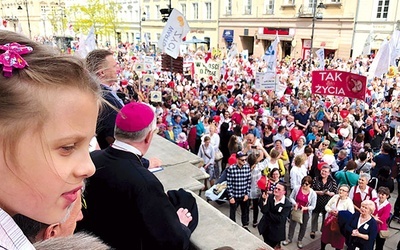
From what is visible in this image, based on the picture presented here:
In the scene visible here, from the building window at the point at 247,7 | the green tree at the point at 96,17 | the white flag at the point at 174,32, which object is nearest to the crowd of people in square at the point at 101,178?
the white flag at the point at 174,32

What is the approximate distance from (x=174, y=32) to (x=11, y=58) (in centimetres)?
1102

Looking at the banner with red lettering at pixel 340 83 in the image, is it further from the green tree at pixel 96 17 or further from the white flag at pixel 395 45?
the green tree at pixel 96 17

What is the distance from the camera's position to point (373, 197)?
5.80 metres

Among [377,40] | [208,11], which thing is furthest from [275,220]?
[208,11]

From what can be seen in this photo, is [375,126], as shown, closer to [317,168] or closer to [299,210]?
[317,168]

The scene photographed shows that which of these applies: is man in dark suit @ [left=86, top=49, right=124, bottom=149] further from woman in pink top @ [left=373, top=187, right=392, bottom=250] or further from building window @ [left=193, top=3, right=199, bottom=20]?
building window @ [left=193, top=3, right=199, bottom=20]

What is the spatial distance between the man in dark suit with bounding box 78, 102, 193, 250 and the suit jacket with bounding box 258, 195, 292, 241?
12.4 feet

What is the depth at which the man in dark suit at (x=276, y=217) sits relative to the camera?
5.48m

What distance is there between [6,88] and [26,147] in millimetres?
126

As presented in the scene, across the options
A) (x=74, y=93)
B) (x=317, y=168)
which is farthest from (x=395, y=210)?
(x=74, y=93)

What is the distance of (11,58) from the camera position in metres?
0.67

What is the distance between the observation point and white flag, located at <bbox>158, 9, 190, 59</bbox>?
11188 millimetres

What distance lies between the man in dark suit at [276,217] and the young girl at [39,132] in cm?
511

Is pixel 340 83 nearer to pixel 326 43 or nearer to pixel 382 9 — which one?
pixel 382 9
